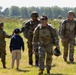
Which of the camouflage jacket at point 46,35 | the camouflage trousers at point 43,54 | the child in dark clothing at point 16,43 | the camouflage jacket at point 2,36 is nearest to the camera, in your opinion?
the camouflage jacket at point 46,35

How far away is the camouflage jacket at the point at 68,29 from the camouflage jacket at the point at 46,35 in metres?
3.77

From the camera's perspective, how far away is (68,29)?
1614cm

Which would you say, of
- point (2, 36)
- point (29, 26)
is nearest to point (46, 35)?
point (2, 36)

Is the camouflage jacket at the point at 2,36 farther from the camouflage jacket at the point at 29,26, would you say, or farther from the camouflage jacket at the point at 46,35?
the camouflage jacket at the point at 46,35

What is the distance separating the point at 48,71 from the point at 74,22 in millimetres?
3899

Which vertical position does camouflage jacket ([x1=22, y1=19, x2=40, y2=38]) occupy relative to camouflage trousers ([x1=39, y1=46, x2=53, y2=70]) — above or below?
above

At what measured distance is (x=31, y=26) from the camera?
15.0m

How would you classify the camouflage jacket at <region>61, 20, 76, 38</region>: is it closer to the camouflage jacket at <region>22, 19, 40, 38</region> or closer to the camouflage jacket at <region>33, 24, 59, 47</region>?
→ the camouflage jacket at <region>22, 19, 40, 38</region>

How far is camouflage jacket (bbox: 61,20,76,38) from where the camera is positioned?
15961 millimetres

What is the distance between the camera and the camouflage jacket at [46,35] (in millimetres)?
12168

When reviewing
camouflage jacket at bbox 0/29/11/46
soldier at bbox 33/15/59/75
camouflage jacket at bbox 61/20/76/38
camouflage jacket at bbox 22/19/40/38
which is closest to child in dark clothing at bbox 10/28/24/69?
camouflage jacket at bbox 0/29/11/46

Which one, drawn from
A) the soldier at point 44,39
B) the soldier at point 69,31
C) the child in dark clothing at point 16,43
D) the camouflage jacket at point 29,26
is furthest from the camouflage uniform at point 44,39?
the soldier at point 69,31

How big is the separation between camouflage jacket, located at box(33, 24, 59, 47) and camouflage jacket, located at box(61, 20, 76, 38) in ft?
12.4

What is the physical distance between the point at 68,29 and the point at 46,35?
13.3 ft
